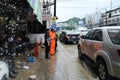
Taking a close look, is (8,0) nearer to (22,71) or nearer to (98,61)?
(22,71)

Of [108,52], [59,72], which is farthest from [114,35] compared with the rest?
[59,72]

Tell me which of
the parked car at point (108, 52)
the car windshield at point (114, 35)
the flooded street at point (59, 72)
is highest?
the car windshield at point (114, 35)

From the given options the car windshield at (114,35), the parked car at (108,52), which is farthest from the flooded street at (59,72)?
the car windshield at (114,35)

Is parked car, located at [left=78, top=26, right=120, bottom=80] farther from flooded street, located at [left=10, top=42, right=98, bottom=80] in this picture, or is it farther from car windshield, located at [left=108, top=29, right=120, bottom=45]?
flooded street, located at [left=10, top=42, right=98, bottom=80]

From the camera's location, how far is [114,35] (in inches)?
374

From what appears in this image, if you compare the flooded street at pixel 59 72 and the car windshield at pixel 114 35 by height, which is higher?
the car windshield at pixel 114 35

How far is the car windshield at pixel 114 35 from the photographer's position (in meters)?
9.12

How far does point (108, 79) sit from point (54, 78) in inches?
86.7

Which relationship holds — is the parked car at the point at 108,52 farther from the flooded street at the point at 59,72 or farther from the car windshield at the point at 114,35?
the flooded street at the point at 59,72

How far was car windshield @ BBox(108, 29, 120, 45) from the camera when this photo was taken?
9.12 meters

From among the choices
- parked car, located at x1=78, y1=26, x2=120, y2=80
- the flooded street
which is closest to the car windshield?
parked car, located at x1=78, y1=26, x2=120, y2=80

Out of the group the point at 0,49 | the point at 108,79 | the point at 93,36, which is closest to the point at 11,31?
the point at 0,49

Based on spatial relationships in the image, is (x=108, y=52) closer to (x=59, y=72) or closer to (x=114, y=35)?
(x=114, y=35)

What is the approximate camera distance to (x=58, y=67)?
13.5 metres
